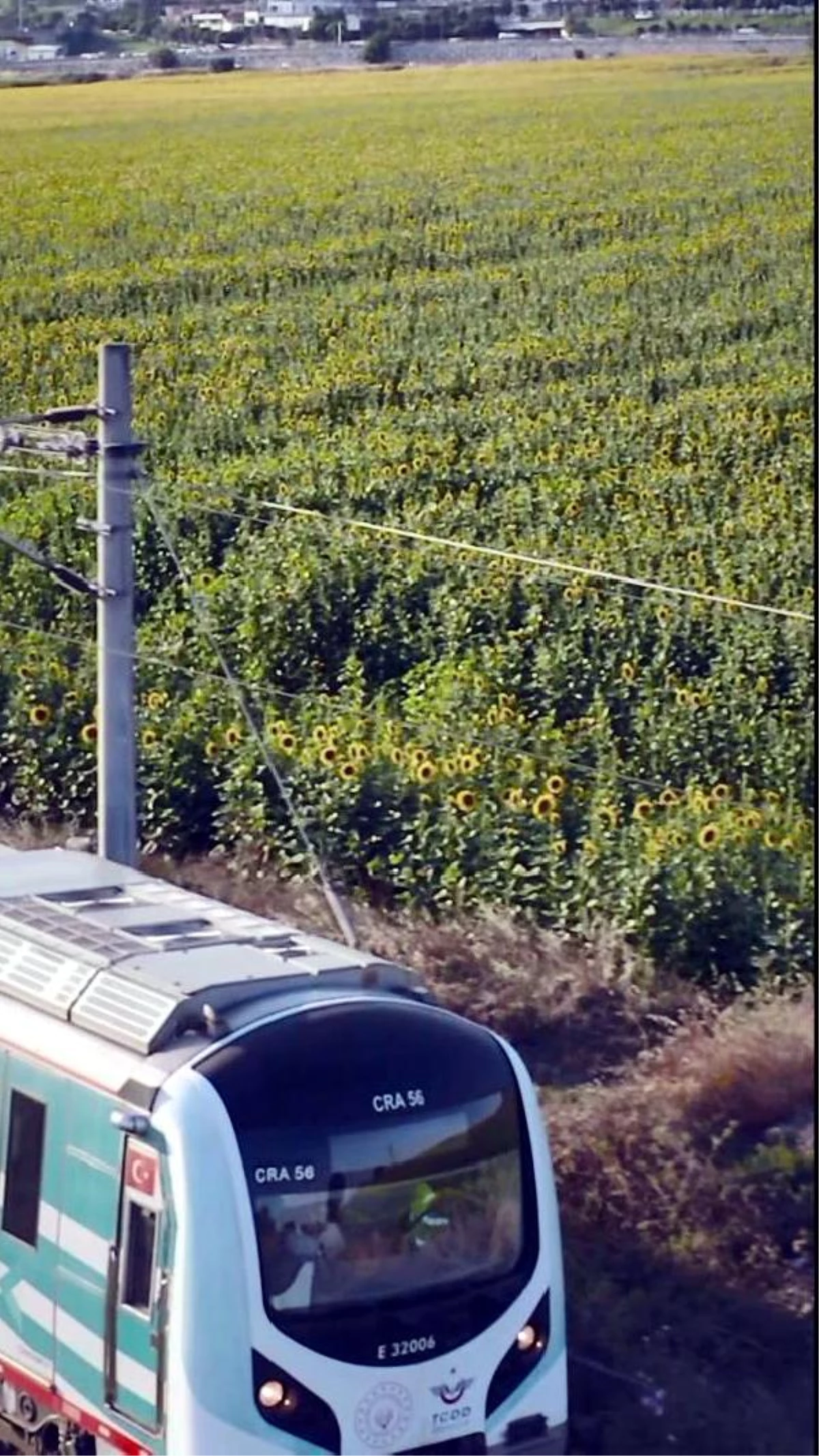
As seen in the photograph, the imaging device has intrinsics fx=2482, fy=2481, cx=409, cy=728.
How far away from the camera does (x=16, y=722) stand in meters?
16.4

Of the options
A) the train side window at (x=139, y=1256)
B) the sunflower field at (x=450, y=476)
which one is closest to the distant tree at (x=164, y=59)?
the sunflower field at (x=450, y=476)

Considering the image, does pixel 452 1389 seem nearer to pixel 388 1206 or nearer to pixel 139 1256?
pixel 388 1206

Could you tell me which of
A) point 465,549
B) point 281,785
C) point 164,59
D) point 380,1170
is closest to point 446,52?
point 164,59

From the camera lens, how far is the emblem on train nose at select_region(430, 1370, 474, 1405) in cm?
861

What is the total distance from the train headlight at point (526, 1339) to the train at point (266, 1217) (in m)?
0.02

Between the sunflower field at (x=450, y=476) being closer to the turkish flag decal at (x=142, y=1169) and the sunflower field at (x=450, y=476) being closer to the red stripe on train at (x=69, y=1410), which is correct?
the red stripe on train at (x=69, y=1410)

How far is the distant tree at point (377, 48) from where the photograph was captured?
19688mm

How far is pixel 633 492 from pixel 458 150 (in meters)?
7.68

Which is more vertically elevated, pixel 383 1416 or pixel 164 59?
pixel 164 59

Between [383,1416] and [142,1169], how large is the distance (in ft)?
3.88

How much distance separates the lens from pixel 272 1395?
27.2 ft

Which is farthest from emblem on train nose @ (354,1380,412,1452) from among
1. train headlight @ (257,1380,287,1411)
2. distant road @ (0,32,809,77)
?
distant road @ (0,32,809,77)

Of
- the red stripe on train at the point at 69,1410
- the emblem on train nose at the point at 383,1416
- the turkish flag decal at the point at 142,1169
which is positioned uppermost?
the turkish flag decal at the point at 142,1169

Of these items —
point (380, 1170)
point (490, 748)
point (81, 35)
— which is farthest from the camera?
point (81, 35)
